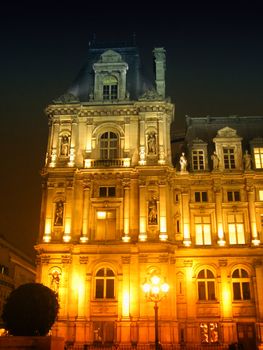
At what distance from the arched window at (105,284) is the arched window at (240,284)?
35.4 feet

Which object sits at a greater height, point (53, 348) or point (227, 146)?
point (227, 146)

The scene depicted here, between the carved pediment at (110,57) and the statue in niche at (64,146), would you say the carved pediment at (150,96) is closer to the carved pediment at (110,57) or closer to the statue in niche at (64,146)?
the carved pediment at (110,57)

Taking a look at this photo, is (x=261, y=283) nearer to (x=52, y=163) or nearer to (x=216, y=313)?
(x=216, y=313)

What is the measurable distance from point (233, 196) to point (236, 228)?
122 inches

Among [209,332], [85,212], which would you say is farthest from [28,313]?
[209,332]

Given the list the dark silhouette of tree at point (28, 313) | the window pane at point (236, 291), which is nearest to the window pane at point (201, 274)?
the window pane at point (236, 291)

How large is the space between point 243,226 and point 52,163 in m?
18.8

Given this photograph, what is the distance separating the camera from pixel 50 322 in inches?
859

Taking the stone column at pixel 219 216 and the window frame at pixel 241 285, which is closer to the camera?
the window frame at pixel 241 285

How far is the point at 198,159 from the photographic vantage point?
46.0 m

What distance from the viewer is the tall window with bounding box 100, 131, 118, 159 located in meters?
43.8

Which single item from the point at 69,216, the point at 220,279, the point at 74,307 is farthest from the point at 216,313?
the point at 69,216

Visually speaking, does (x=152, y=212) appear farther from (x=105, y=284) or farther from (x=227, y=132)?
(x=227, y=132)

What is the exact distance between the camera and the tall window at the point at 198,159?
150 feet
